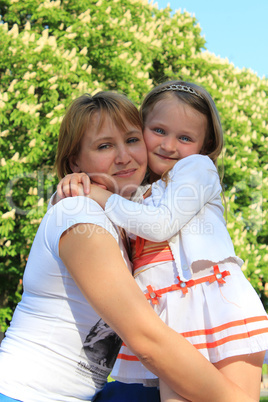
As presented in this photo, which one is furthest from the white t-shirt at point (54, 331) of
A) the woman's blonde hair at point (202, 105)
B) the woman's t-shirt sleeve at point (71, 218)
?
the woman's blonde hair at point (202, 105)

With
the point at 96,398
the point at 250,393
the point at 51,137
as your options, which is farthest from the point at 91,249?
the point at 51,137

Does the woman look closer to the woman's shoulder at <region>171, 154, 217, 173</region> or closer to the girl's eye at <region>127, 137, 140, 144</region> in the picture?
the girl's eye at <region>127, 137, 140, 144</region>

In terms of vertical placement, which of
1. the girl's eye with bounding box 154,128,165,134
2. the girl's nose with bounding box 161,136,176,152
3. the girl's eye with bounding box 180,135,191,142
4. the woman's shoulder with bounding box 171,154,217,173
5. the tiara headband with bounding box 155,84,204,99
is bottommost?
the woman's shoulder with bounding box 171,154,217,173

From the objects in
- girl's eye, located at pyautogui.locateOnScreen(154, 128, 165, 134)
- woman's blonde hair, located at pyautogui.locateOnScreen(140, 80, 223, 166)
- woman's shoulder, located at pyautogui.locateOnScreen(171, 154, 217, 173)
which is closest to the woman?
woman's shoulder, located at pyautogui.locateOnScreen(171, 154, 217, 173)

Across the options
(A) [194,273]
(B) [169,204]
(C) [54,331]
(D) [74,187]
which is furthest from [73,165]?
(C) [54,331]

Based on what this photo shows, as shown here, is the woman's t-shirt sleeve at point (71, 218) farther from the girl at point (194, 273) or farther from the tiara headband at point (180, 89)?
the tiara headband at point (180, 89)

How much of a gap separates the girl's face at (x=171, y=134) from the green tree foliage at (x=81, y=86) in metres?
2.63

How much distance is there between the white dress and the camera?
2090 mm

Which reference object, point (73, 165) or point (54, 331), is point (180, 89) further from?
point (54, 331)

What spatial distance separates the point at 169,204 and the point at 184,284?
0.39m

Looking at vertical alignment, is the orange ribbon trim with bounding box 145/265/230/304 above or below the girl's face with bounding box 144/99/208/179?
below

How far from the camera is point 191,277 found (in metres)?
2.23

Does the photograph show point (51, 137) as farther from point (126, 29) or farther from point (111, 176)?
point (111, 176)

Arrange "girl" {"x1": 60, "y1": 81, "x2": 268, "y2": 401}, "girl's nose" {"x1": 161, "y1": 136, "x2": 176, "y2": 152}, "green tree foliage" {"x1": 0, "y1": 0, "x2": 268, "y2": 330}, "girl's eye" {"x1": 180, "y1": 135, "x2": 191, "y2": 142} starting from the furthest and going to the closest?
"green tree foliage" {"x1": 0, "y1": 0, "x2": 268, "y2": 330}, "girl's eye" {"x1": 180, "y1": 135, "x2": 191, "y2": 142}, "girl's nose" {"x1": 161, "y1": 136, "x2": 176, "y2": 152}, "girl" {"x1": 60, "y1": 81, "x2": 268, "y2": 401}
